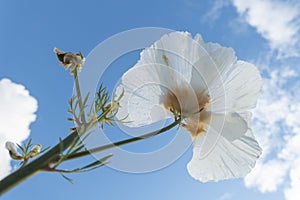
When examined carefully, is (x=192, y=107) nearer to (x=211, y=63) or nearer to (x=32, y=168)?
(x=211, y=63)

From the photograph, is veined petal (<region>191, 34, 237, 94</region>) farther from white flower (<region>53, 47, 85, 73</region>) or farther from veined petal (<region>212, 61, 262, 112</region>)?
white flower (<region>53, 47, 85, 73</region>)

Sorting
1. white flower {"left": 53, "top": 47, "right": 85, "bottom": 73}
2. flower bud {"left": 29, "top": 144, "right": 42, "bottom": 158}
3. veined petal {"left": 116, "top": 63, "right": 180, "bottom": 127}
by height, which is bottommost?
flower bud {"left": 29, "top": 144, "right": 42, "bottom": 158}

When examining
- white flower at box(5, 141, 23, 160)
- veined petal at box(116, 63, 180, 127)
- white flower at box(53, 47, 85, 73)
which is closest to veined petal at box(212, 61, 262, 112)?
veined petal at box(116, 63, 180, 127)

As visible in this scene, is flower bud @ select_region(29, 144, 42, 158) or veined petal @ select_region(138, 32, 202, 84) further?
veined petal @ select_region(138, 32, 202, 84)

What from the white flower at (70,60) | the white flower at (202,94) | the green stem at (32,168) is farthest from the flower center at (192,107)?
the green stem at (32,168)

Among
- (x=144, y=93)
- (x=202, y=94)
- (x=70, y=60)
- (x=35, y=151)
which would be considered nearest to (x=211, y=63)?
(x=202, y=94)

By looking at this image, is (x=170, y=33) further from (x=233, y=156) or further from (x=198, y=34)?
(x=233, y=156)
